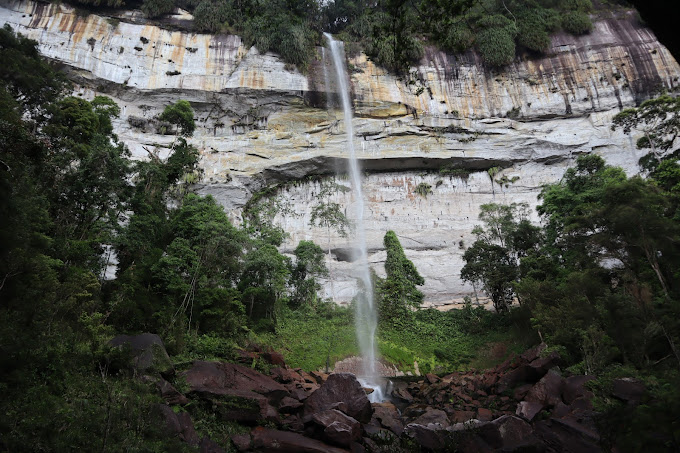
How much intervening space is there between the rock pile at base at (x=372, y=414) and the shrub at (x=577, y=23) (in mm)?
27383

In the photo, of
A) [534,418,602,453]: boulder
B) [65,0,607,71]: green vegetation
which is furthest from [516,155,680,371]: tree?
[65,0,607,71]: green vegetation

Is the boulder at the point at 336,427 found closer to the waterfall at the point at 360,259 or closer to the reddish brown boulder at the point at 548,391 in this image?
the reddish brown boulder at the point at 548,391

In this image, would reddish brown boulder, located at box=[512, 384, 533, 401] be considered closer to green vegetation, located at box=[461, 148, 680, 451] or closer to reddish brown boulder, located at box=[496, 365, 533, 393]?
reddish brown boulder, located at box=[496, 365, 533, 393]

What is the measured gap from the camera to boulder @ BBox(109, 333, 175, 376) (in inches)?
330

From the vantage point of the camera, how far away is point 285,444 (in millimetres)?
7488

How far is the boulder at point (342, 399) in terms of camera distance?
9.50 m

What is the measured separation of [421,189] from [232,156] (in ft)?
40.9

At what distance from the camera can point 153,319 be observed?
1259 cm

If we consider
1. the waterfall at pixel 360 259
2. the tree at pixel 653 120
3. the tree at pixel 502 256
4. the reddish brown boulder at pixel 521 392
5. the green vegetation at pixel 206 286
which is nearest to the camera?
the green vegetation at pixel 206 286

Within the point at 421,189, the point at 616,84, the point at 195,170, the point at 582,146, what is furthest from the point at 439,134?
the point at 195,170

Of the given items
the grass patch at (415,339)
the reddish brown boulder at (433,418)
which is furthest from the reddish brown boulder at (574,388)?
the grass patch at (415,339)

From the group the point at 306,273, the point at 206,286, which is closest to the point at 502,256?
the point at 306,273

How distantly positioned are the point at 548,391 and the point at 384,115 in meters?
22.1

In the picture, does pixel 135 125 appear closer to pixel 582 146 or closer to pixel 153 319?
pixel 153 319
